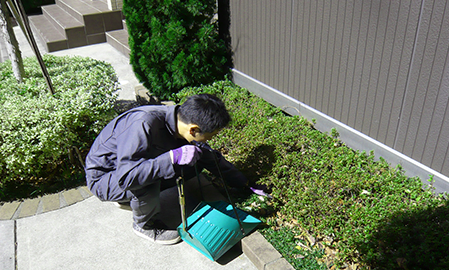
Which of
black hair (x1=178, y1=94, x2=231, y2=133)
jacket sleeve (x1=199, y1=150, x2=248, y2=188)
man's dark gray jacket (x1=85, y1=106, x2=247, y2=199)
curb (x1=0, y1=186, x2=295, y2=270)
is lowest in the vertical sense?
curb (x1=0, y1=186, x2=295, y2=270)

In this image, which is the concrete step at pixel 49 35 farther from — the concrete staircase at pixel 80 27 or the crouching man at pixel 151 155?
the crouching man at pixel 151 155

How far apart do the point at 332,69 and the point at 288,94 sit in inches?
35.3

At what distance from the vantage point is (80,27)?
9.36 meters

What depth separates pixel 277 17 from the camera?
4.47 m

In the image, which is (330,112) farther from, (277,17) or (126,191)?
(126,191)

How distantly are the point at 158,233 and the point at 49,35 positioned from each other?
27.7 feet

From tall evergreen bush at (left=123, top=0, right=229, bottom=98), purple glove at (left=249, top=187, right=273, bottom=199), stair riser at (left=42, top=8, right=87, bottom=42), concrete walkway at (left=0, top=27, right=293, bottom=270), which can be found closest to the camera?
concrete walkway at (left=0, top=27, right=293, bottom=270)

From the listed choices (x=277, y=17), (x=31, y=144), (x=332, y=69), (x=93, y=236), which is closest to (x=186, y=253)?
(x=93, y=236)

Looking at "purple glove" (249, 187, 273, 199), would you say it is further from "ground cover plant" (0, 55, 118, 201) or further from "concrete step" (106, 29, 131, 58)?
"concrete step" (106, 29, 131, 58)

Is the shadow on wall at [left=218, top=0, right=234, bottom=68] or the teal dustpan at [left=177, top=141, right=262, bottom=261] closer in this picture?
the teal dustpan at [left=177, top=141, right=262, bottom=261]

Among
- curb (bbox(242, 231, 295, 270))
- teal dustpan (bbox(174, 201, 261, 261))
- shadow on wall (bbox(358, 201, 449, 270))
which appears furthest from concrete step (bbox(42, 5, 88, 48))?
shadow on wall (bbox(358, 201, 449, 270))

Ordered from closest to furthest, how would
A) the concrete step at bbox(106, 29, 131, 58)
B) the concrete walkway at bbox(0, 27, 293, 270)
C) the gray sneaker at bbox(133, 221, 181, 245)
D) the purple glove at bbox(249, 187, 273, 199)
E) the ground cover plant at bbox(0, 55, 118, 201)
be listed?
the concrete walkway at bbox(0, 27, 293, 270), the gray sneaker at bbox(133, 221, 181, 245), the purple glove at bbox(249, 187, 273, 199), the ground cover plant at bbox(0, 55, 118, 201), the concrete step at bbox(106, 29, 131, 58)

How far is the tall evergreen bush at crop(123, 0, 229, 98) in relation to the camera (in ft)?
17.0

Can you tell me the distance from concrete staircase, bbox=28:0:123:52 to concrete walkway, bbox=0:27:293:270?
21.6ft
